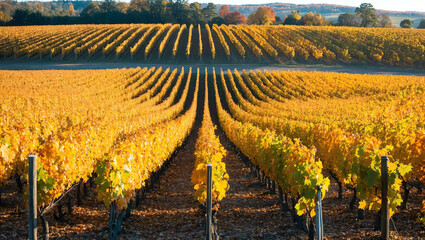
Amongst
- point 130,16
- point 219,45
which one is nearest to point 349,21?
point 219,45

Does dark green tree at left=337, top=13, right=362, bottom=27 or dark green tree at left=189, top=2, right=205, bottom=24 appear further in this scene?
dark green tree at left=337, top=13, right=362, bottom=27

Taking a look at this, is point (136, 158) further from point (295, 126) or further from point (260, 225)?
point (295, 126)

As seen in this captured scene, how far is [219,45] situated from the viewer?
87.9 meters

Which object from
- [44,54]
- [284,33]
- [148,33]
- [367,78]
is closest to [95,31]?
[148,33]

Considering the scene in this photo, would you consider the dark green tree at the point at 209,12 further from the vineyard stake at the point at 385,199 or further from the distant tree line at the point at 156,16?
the vineyard stake at the point at 385,199

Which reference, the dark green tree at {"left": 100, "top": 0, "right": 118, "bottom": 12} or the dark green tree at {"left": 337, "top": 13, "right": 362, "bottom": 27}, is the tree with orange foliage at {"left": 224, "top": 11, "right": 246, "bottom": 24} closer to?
the dark green tree at {"left": 337, "top": 13, "right": 362, "bottom": 27}

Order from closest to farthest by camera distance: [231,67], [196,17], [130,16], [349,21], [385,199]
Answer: [385,199], [231,67], [130,16], [196,17], [349,21]

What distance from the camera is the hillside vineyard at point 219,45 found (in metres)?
77.9

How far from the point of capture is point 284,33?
315ft

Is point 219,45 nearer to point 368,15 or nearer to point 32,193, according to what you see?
point 368,15

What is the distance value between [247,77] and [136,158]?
52.2 metres

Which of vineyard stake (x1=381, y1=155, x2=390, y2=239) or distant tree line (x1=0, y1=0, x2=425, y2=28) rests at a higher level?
distant tree line (x1=0, y1=0, x2=425, y2=28)

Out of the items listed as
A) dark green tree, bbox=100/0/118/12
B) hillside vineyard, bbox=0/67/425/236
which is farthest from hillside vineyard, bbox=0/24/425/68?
hillside vineyard, bbox=0/67/425/236

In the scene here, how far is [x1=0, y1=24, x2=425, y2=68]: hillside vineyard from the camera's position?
7788cm
